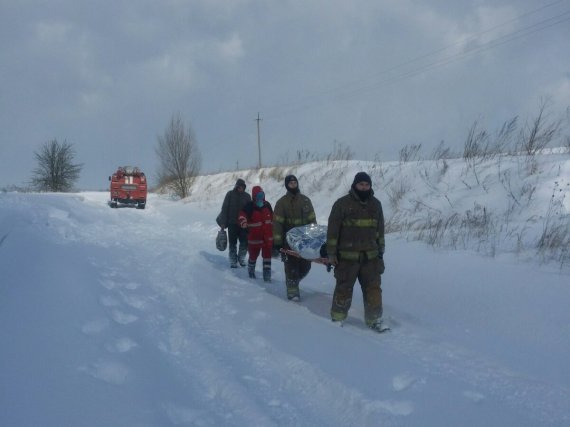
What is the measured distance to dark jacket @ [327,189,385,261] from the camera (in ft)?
19.0

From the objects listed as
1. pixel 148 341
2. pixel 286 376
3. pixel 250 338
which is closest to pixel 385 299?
pixel 250 338

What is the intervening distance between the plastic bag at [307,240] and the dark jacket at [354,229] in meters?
0.85

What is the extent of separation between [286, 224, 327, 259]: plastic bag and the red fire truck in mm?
18996

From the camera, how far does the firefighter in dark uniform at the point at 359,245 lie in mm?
5746

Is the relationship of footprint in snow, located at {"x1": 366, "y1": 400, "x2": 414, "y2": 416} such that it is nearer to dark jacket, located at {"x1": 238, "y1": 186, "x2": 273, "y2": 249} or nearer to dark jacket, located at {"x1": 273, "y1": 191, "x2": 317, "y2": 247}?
dark jacket, located at {"x1": 273, "y1": 191, "x2": 317, "y2": 247}

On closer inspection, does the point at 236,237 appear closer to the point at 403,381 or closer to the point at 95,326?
the point at 95,326

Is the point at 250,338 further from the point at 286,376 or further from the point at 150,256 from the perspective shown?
the point at 150,256

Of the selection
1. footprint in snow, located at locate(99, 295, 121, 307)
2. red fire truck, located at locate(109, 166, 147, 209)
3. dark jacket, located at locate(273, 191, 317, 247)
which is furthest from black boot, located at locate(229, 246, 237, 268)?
red fire truck, located at locate(109, 166, 147, 209)

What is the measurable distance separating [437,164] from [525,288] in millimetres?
7678

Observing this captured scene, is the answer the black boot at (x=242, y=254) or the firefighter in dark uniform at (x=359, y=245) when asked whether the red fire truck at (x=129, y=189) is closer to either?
the black boot at (x=242, y=254)

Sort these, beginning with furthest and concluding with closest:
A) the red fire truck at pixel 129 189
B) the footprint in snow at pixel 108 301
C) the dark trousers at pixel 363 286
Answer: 1. the red fire truck at pixel 129 189
2. the footprint in snow at pixel 108 301
3. the dark trousers at pixel 363 286

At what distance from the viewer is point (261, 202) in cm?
869

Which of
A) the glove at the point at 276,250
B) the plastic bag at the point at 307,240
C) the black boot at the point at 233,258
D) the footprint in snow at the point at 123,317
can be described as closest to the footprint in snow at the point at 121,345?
the footprint in snow at the point at 123,317

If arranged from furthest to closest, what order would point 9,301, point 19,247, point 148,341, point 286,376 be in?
point 19,247 < point 9,301 < point 148,341 < point 286,376
